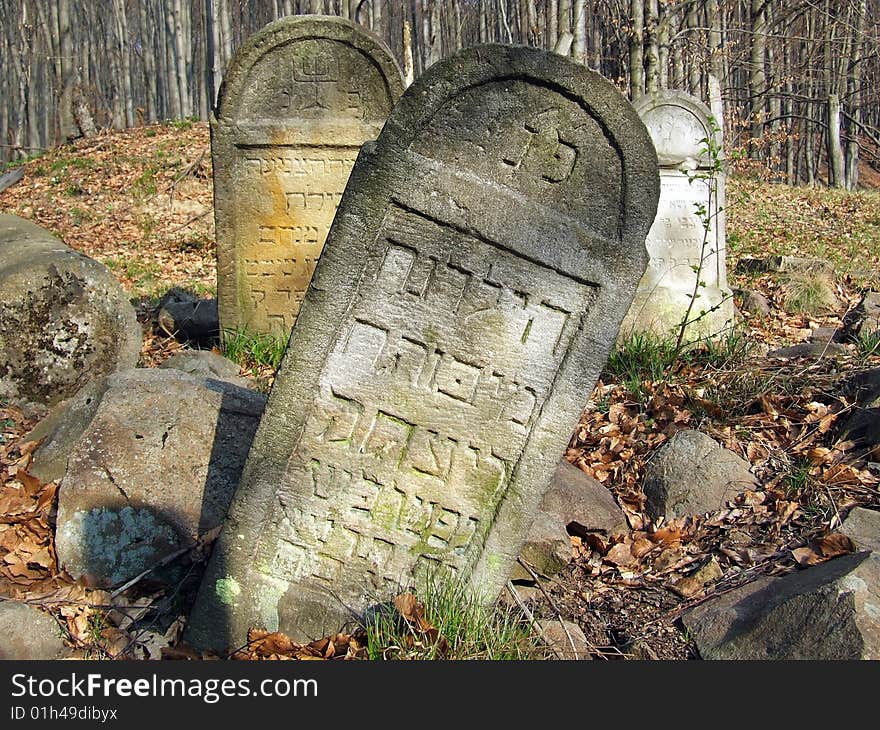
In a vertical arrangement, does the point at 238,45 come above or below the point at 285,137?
below

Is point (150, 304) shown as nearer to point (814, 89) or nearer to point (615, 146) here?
point (615, 146)

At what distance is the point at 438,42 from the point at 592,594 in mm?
21697

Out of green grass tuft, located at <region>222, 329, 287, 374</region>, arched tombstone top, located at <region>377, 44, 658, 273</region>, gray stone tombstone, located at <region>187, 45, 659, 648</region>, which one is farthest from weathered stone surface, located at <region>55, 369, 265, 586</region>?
green grass tuft, located at <region>222, 329, 287, 374</region>

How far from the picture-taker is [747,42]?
17672mm

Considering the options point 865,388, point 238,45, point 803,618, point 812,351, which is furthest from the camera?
point 238,45

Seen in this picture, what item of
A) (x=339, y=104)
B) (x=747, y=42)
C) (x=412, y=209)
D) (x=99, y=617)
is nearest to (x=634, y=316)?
(x=339, y=104)

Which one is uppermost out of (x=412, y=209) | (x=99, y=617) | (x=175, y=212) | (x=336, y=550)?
(x=412, y=209)

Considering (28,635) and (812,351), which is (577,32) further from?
(28,635)

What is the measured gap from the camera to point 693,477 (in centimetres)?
405

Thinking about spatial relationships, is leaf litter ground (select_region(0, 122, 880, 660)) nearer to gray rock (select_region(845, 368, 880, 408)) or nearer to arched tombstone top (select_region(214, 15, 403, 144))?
gray rock (select_region(845, 368, 880, 408))

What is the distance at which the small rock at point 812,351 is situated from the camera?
521 centimetres

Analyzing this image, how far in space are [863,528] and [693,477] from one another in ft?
2.60

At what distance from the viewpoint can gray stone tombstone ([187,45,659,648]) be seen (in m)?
2.80

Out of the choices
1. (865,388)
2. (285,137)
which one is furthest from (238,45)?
(865,388)
